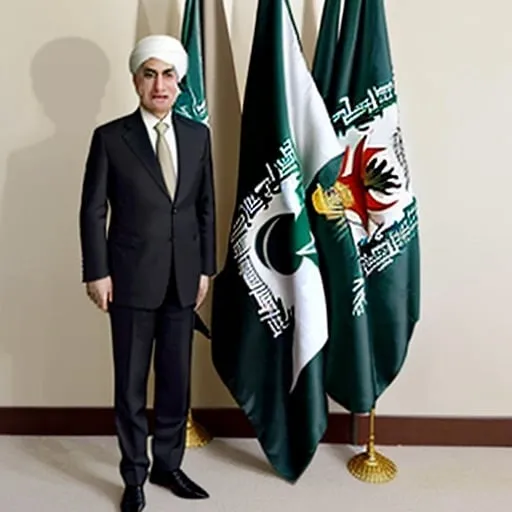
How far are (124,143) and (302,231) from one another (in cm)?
61

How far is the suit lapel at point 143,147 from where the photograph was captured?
2.12 metres

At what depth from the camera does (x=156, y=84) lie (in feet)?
6.84

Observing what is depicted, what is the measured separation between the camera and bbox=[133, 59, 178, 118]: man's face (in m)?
2.08

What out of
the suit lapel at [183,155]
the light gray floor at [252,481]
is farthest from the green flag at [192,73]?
the light gray floor at [252,481]

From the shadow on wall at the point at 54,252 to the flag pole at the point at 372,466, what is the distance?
3.19ft

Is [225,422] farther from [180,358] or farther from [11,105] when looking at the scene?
[11,105]

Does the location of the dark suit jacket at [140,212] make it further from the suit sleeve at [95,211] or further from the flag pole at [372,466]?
the flag pole at [372,466]

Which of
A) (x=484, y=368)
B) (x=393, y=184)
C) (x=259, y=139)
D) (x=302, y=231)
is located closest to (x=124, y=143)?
(x=259, y=139)

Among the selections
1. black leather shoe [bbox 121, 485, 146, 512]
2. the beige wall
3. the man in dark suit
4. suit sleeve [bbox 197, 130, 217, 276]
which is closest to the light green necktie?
the man in dark suit

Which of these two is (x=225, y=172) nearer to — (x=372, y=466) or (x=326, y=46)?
(x=326, y=46)

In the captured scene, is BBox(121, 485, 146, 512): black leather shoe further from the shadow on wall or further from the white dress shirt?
the white dress shirt

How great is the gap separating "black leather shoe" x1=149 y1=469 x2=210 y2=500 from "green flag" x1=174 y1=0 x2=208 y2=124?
1180 millimetres

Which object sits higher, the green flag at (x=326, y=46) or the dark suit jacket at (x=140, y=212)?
the green flag at (x=326, y=46)

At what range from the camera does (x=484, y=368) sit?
274 centimetres
